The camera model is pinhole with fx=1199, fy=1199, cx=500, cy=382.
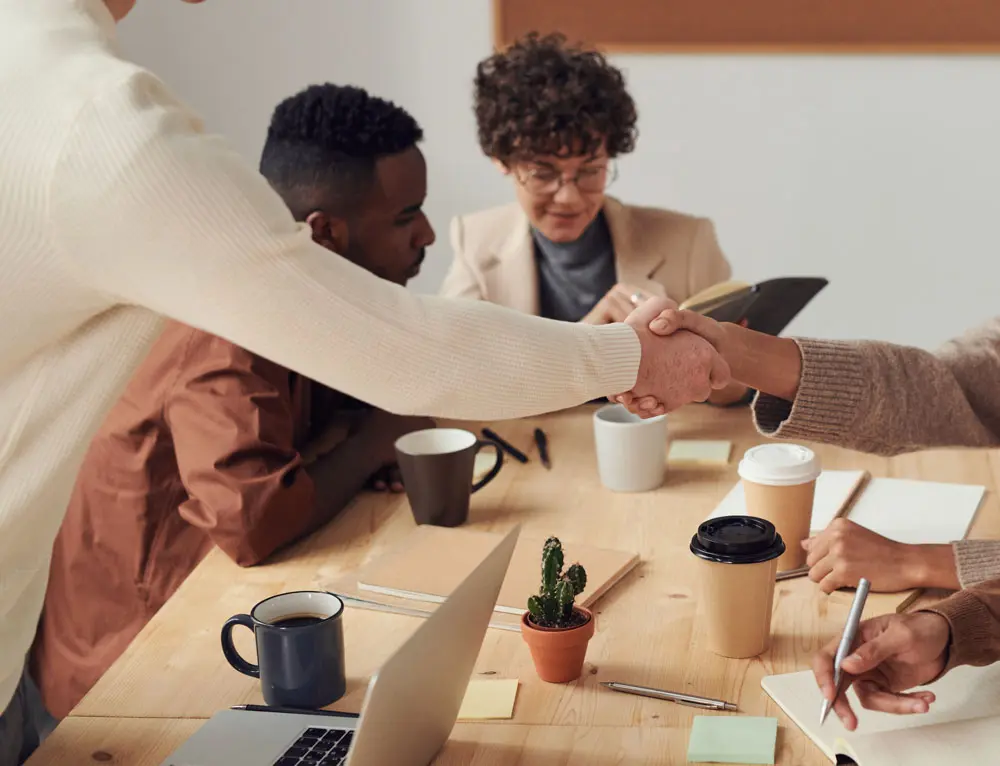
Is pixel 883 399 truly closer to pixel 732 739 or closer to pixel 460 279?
pixel 732 739

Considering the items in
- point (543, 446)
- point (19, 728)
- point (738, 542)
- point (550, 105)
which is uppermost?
point (550, 105)

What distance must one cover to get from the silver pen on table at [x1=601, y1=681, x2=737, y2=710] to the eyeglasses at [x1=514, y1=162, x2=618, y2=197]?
4.53 ft

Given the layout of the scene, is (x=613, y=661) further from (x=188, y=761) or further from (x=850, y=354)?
(x=850, y=354)

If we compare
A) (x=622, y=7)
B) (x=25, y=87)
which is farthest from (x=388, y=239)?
(x=622, y=7)

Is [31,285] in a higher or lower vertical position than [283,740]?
higher

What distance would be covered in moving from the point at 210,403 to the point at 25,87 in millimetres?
686

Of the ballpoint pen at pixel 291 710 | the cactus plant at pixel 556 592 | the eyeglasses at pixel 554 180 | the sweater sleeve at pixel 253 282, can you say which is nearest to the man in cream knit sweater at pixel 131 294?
the sweater sleeve at pixel 253 282

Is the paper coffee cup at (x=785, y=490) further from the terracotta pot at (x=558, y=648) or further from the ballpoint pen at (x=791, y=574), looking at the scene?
the terracotta pot at (x=558, y=648)

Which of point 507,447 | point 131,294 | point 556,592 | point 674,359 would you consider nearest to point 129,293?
point 131,294

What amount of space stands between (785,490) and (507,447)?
551 mm

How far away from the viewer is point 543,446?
1805 mm

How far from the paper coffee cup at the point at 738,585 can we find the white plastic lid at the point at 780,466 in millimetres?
160

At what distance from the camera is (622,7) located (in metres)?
3.29

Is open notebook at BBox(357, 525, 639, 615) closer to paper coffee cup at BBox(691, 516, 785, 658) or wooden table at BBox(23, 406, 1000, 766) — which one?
wooden table at BBox(23, 406, 1000, 766)
